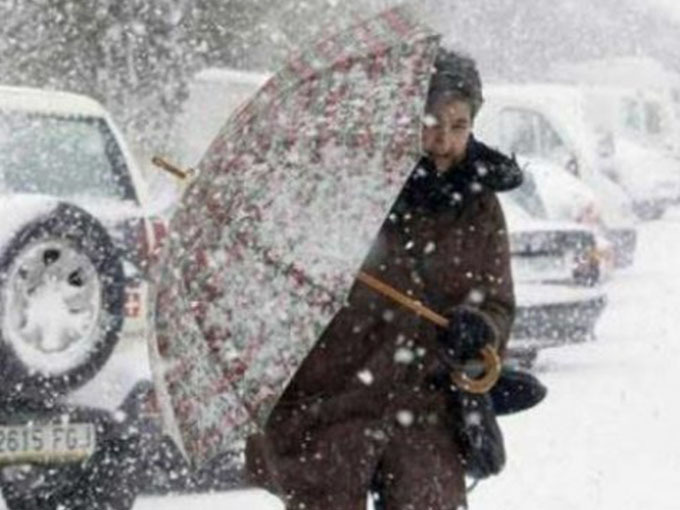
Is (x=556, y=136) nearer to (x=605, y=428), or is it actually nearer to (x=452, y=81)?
(x=605, y=428)

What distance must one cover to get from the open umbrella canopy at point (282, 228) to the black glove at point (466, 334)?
11.7 inches

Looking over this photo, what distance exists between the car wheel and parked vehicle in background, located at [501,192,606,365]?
4759mm

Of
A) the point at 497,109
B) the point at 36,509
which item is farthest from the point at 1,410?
the point at 497,109

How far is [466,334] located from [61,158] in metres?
3.47

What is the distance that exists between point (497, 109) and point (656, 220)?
13.4m

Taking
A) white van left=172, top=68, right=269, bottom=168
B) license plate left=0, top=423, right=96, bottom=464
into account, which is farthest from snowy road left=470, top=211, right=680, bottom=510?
white van left=172, top=68, right=269, bottom=168

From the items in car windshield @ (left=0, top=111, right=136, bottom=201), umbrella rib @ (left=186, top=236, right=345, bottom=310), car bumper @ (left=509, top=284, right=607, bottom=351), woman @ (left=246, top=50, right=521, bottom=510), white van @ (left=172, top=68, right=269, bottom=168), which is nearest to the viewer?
umbrella rib @ (left=186, top=236, right=345, bottom=310)

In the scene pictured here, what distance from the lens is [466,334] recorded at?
420 cm

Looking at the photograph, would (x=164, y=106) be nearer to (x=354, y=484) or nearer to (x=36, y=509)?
(x=36, y=509)

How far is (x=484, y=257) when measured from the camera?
14.3 ft

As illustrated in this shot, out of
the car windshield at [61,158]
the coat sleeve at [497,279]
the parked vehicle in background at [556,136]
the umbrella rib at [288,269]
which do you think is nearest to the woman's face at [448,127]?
the coat sleeve at [497,279]

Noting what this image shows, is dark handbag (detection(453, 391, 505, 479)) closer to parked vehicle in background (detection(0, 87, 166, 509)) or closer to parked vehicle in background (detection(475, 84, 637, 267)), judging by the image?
parked vehicle in background (detection(0, 87, 166, 509))

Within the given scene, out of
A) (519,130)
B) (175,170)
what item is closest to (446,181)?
(175,170)

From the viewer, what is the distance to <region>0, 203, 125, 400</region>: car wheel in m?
6.04
